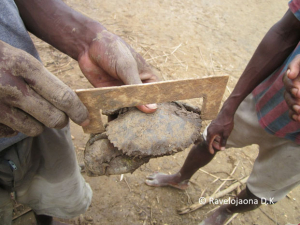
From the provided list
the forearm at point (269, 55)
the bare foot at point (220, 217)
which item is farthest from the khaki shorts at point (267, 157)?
the bare foot at point (220, 217)

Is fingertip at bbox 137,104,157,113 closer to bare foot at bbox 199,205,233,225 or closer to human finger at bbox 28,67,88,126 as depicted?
human finger at bbox 28,67,88,126

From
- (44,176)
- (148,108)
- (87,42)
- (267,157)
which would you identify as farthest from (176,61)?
(44,176)

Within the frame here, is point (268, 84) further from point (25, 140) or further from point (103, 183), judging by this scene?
point (103, 183)

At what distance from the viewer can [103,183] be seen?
7.75 feet

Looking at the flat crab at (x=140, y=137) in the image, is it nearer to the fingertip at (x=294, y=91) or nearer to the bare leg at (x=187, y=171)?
the fingertip at (x=294, y=91)

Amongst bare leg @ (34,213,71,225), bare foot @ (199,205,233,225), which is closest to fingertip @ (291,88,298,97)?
bare foot @ (199,205,233,225)

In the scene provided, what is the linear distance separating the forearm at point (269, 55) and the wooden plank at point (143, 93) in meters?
0.48

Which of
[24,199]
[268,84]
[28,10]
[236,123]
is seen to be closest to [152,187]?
[236,123]

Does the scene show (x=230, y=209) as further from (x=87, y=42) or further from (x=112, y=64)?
(x=87, y=42)

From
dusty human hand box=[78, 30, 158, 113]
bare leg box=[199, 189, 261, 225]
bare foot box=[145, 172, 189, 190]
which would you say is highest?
dusty human hand box=[78, 30, 158, 113]

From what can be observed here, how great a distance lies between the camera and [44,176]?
4.70 ft

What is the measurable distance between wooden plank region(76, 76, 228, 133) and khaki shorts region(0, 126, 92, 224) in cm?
33

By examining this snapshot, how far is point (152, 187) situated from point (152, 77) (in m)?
1.42

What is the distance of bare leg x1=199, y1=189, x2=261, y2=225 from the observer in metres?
1.96
